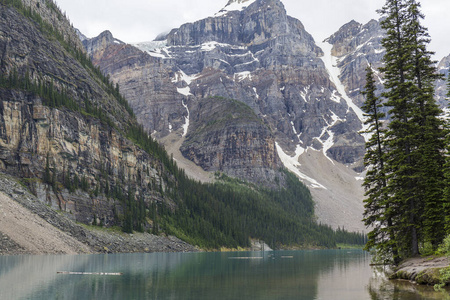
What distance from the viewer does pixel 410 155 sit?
46.5 metres

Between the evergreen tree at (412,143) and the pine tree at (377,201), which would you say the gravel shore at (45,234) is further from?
the evergreen tree at (412,143)

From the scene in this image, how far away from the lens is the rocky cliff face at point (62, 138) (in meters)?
123

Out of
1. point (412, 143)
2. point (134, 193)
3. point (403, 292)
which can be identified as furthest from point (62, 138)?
point (403, 292)

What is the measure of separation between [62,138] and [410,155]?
376 ft

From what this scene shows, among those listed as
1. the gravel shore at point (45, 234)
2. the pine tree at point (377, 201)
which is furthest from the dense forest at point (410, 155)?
the gravel shore at point (45, 234)

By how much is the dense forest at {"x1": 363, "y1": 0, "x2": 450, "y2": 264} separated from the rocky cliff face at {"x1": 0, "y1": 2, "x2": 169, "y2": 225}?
311ft

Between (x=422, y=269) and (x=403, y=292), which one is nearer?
(x=403, y=292)

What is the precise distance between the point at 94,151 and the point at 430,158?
122246 millimetres

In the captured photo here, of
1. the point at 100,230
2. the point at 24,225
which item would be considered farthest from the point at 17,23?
the point at 24,225

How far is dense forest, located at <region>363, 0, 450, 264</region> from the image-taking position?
44250mm

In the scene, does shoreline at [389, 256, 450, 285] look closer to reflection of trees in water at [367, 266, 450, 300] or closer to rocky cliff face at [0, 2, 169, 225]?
reflection of trees in water at [367, 266, 450, 300]

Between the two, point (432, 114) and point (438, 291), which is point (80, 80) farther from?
point (438, 291)

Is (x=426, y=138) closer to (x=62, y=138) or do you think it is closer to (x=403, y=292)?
(x=403, y=292)

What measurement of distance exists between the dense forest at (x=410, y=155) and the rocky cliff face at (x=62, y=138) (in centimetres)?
9493
